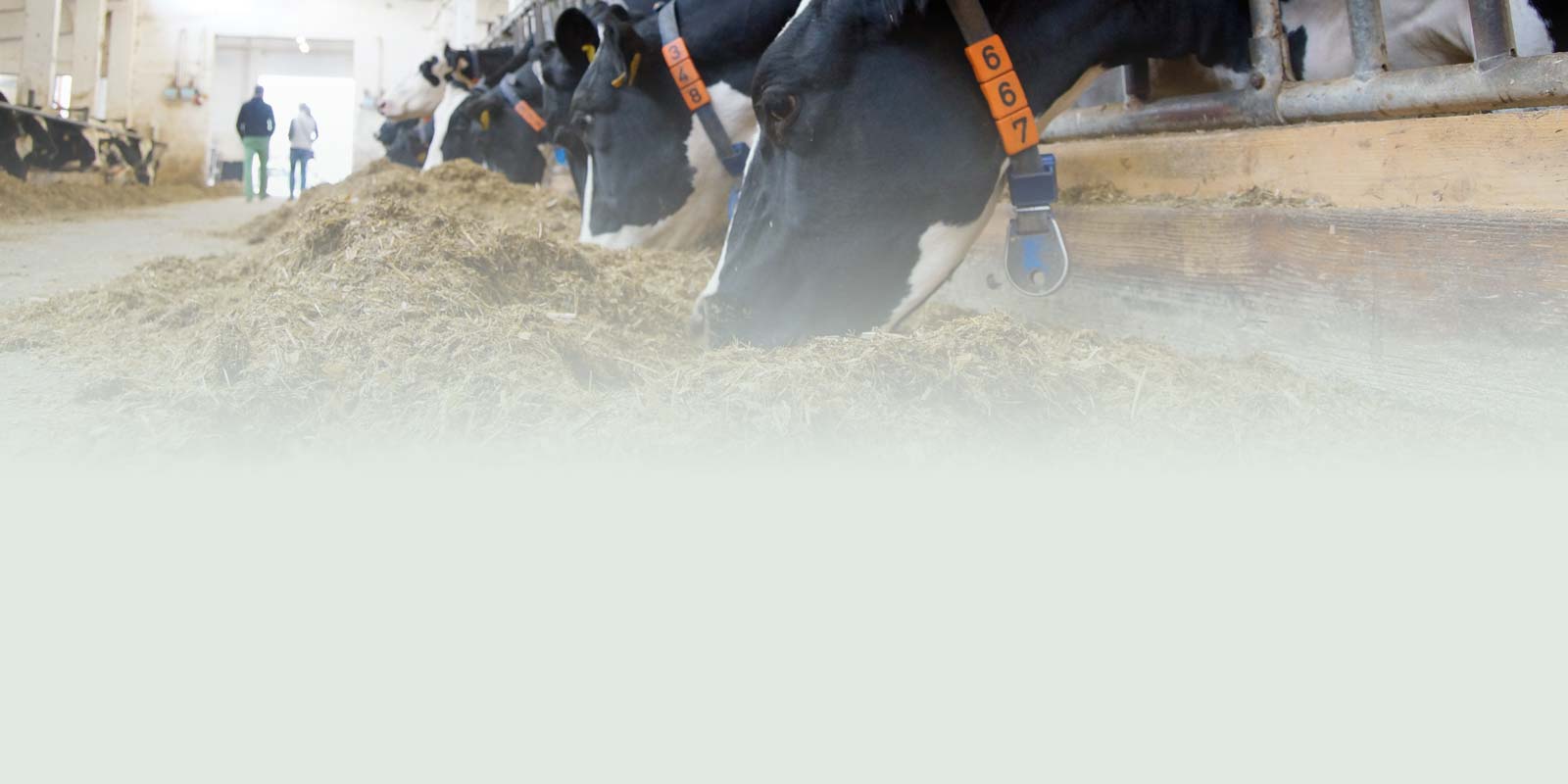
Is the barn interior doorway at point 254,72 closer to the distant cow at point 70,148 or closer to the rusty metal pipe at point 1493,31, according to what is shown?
the distant cow at point 70,148

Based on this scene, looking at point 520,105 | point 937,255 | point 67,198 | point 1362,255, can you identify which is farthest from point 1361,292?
point 67,198

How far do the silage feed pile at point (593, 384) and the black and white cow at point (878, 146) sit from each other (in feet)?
0.99

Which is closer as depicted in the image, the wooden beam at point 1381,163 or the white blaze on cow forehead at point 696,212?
the wooden beam at point 1381,163

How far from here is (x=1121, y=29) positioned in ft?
7.84

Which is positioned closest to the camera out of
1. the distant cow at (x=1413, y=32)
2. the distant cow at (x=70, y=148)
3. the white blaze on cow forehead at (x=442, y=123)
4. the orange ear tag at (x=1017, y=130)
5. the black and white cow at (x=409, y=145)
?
the distant cow at (x=1413, y=32)

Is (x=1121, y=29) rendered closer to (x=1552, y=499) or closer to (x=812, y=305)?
(x=812, y=305)

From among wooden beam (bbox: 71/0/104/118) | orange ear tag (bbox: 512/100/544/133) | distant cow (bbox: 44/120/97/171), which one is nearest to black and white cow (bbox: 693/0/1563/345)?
orange ear tag (bbox: 512/100/544/133)

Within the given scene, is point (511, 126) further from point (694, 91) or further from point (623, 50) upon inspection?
point (694, 91)

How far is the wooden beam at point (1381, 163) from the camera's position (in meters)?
1.84

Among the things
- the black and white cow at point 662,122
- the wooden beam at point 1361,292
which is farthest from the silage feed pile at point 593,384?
the black and white cow at point 662,122

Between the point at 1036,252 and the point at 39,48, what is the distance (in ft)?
45.4

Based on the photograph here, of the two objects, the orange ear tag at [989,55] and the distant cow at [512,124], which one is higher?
the distant cow at [512,124]

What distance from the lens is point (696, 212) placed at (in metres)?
4.13

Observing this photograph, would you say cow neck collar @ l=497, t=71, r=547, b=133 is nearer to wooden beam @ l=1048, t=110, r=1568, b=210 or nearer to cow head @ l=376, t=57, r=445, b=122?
cow head @ l=376, t=57, r=445, b=122
